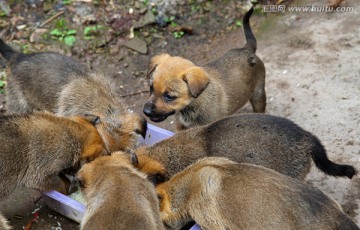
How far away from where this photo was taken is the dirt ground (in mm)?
6359

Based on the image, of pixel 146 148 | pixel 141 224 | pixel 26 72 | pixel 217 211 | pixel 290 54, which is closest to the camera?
pixel 141 224

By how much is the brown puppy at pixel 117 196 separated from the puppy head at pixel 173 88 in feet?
4.91

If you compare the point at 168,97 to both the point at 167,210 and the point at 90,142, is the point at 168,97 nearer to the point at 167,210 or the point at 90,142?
the point at 90,142

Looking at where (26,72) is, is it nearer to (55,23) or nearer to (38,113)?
(38,113)

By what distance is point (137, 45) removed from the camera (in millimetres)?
9148

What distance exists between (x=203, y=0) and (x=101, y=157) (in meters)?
5.48

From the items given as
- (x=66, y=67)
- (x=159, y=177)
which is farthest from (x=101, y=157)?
(x=66, y=67)

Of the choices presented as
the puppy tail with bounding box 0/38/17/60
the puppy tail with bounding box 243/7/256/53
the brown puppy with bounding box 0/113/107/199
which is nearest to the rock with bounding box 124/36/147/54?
the puppy tail with bounding box 243/7/256/53

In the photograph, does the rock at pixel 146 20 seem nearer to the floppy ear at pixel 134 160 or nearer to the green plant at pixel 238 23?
the green plant at pixel 238 23

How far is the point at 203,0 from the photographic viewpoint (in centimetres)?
988

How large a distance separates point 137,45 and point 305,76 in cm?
292

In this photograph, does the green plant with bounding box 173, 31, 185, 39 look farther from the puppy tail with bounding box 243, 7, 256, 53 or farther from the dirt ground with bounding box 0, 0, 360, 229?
the puppy tail with bounding box 243, 7, 256, 53

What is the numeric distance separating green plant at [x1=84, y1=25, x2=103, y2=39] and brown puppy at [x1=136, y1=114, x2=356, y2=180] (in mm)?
4041

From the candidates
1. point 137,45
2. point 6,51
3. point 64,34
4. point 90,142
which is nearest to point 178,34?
point 137,45
